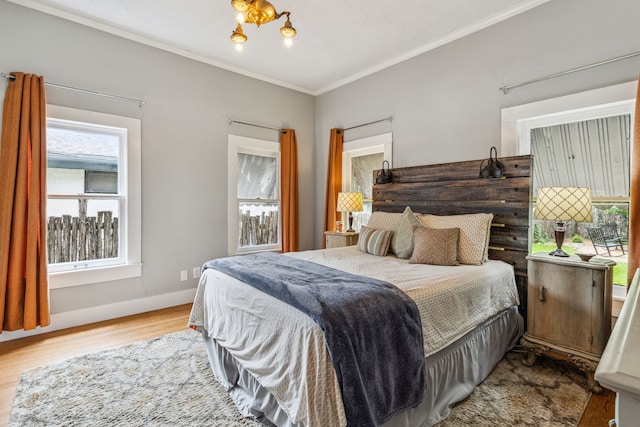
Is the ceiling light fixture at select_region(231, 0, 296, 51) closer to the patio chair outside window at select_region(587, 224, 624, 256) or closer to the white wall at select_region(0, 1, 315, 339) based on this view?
the white wall at select_region(0, 1, 315, 339)

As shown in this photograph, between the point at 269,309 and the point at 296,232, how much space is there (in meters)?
3.00

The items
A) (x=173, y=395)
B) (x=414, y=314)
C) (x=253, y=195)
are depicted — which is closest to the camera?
(x=414, y=314)

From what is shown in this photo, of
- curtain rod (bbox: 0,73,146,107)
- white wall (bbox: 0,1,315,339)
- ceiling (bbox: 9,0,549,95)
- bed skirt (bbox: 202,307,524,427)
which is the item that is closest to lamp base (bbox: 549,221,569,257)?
bed skirt (bbox: 202,307,524,427)

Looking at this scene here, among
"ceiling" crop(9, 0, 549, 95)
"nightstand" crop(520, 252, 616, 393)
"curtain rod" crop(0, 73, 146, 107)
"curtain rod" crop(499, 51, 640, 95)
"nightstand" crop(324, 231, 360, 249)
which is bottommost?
"nightstand" crop(520, 252, 616, 393)

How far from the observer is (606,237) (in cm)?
247

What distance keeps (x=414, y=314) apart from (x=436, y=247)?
106 centimetres

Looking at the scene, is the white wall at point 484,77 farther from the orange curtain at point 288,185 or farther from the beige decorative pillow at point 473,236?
the orange curtain at point 288,185

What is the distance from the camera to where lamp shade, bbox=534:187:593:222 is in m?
2.11

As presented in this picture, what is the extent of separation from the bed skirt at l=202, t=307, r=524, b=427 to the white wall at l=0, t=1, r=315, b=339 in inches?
62.6

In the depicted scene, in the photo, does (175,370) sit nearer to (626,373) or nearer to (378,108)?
(626,373)

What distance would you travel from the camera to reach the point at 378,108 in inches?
159

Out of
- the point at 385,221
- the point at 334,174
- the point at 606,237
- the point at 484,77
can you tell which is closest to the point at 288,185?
the point at 334,174

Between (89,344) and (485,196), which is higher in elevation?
(485,196)

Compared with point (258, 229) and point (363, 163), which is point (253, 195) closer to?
point (258, 229)
